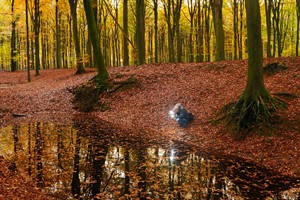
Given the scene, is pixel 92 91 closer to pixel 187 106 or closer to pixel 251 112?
pixel 187 106

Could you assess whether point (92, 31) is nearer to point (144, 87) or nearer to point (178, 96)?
point (144, 87)

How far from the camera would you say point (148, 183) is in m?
7.09

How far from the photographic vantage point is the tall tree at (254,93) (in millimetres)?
10609

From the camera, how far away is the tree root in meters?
10.4

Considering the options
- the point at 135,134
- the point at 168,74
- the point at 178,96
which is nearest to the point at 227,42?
the point at 168,74

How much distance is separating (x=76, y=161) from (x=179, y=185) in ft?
11.4

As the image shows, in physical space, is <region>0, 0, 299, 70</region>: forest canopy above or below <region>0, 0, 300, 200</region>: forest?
above

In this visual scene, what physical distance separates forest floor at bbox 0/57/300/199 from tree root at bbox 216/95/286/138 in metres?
0.36

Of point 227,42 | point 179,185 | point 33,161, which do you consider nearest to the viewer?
point 179,185

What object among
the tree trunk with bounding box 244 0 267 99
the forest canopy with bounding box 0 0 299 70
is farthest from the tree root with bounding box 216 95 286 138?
the forest canopy with bounding box 0 0 299 70

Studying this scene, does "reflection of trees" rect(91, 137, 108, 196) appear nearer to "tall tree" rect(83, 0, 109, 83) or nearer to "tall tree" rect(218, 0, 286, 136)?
"tall tree" rect(218, 0, 286, 136)

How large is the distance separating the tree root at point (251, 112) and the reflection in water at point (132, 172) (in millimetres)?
2234

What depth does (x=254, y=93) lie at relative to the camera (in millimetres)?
10977

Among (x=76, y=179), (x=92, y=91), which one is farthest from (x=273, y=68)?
(x=76, y=179)
